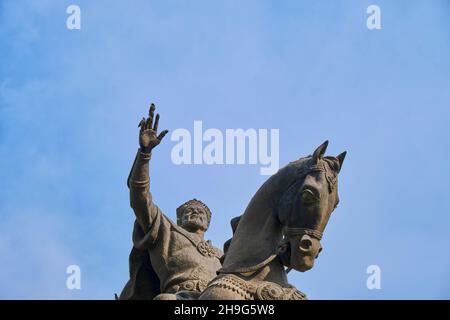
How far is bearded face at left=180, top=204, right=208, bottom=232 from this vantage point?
20.7 meters

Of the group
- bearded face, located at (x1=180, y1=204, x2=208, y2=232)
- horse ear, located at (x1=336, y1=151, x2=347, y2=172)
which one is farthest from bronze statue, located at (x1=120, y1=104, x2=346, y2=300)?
bearded face, located at (x1=180, y1=204, x2=208, y2=232)

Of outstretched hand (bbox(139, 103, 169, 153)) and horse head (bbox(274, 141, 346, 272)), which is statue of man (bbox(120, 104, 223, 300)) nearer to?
outstretched hand (bbox(139, 103, 169, 153))

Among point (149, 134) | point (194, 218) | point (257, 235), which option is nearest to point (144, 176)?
point (149, 134)

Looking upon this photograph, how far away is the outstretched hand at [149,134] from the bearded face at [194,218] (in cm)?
175

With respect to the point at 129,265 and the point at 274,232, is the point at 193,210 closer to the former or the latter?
the point at 129,265

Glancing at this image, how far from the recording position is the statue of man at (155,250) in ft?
63.4

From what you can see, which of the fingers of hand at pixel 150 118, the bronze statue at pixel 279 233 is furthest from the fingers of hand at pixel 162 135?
the bronze statue at pixel 279 233

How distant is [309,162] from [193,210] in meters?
4.50

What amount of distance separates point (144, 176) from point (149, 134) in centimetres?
57

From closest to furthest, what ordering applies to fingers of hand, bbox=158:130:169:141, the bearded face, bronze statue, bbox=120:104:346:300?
bronze statue, bbox=120:104:346:300 → fingers of hand, bbox=158:130:169:141 → the bearded face

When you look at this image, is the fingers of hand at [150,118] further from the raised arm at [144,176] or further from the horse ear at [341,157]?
the horse ear at [341,157]

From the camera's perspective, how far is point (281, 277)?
1650 centimetres

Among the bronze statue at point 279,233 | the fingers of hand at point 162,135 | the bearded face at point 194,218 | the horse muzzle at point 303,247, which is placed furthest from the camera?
the bearded face at point 194,218
